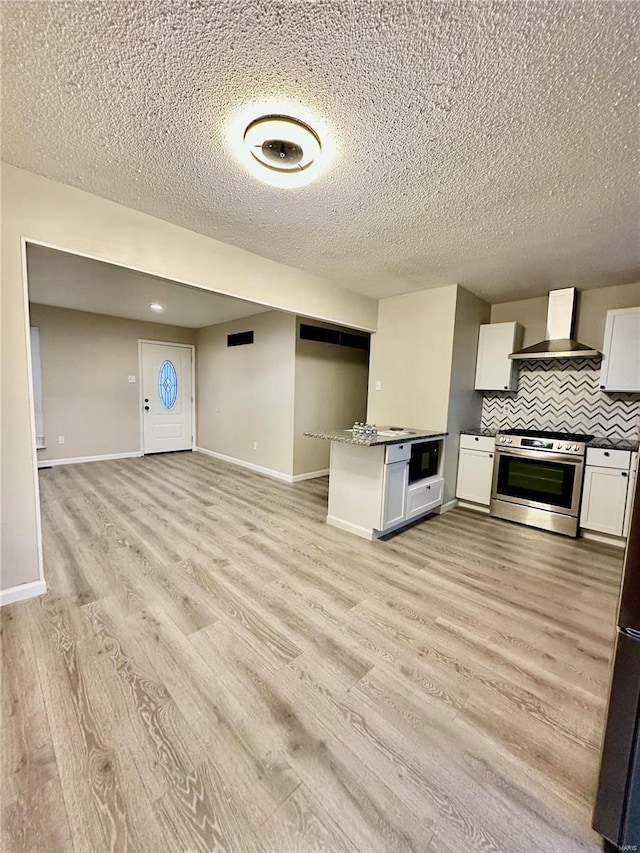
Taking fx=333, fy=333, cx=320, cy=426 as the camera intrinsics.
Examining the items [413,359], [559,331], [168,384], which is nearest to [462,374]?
[413,359]

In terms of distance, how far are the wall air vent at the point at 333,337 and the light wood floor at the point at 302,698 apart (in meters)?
3.14

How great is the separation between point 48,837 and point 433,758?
1295 mm

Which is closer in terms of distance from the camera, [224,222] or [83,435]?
[224,222]

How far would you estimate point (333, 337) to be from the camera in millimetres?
5297

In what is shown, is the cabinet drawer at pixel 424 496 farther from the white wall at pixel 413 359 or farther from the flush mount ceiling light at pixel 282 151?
the flush mount ceiling light at pixel 282 151

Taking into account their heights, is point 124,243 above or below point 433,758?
above

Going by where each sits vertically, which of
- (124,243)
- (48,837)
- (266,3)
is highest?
(266,3)

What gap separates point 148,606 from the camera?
210 centimetres

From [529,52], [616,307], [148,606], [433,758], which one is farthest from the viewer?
[616,307]

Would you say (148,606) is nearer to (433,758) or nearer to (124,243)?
(433,758)

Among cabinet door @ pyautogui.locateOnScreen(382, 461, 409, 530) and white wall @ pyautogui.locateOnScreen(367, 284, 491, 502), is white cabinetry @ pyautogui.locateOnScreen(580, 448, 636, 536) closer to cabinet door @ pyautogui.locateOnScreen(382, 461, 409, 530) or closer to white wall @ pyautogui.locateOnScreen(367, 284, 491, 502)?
white wall @ pyautogui.locateOnScreen(367, 284, 491, 502)

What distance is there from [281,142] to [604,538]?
4190mm

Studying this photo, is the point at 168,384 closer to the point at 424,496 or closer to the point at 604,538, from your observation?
the point at 424,496

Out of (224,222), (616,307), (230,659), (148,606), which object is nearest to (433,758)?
(230,659)
